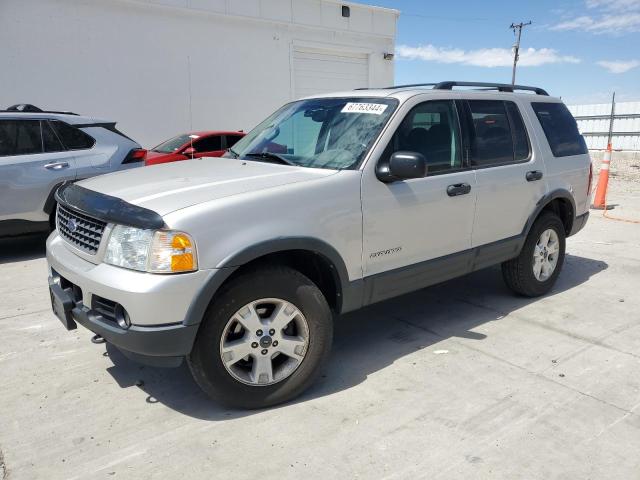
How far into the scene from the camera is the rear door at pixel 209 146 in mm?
10922

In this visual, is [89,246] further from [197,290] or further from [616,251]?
[616,251]

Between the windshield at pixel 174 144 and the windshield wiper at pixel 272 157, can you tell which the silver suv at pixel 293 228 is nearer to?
the windshield wiper at pixel 272 157

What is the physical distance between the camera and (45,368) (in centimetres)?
374

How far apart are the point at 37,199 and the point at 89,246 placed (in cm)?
412

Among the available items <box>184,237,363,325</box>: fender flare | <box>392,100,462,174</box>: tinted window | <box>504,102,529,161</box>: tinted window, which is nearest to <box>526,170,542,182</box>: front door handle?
<box>504,102,529,161</box>: tinted window

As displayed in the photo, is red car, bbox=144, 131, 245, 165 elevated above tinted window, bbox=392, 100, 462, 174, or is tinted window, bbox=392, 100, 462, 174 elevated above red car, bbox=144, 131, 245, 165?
tinted window, bbox=392, 100, 462, 174

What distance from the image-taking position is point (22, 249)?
289 inches

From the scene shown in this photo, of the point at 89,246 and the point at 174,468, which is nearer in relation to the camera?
the point at 174,468

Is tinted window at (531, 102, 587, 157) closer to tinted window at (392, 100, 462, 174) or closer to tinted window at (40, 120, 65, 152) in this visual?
tinted window at (392, 100, 462, 174)

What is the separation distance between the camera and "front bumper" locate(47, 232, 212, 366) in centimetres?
270

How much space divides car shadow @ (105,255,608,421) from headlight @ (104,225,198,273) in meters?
0.96

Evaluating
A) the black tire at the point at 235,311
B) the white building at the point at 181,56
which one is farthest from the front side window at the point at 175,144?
the black tire at the point at 235,311

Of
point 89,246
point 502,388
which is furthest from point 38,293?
point 502,388

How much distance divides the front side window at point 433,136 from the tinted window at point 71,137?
492cm
